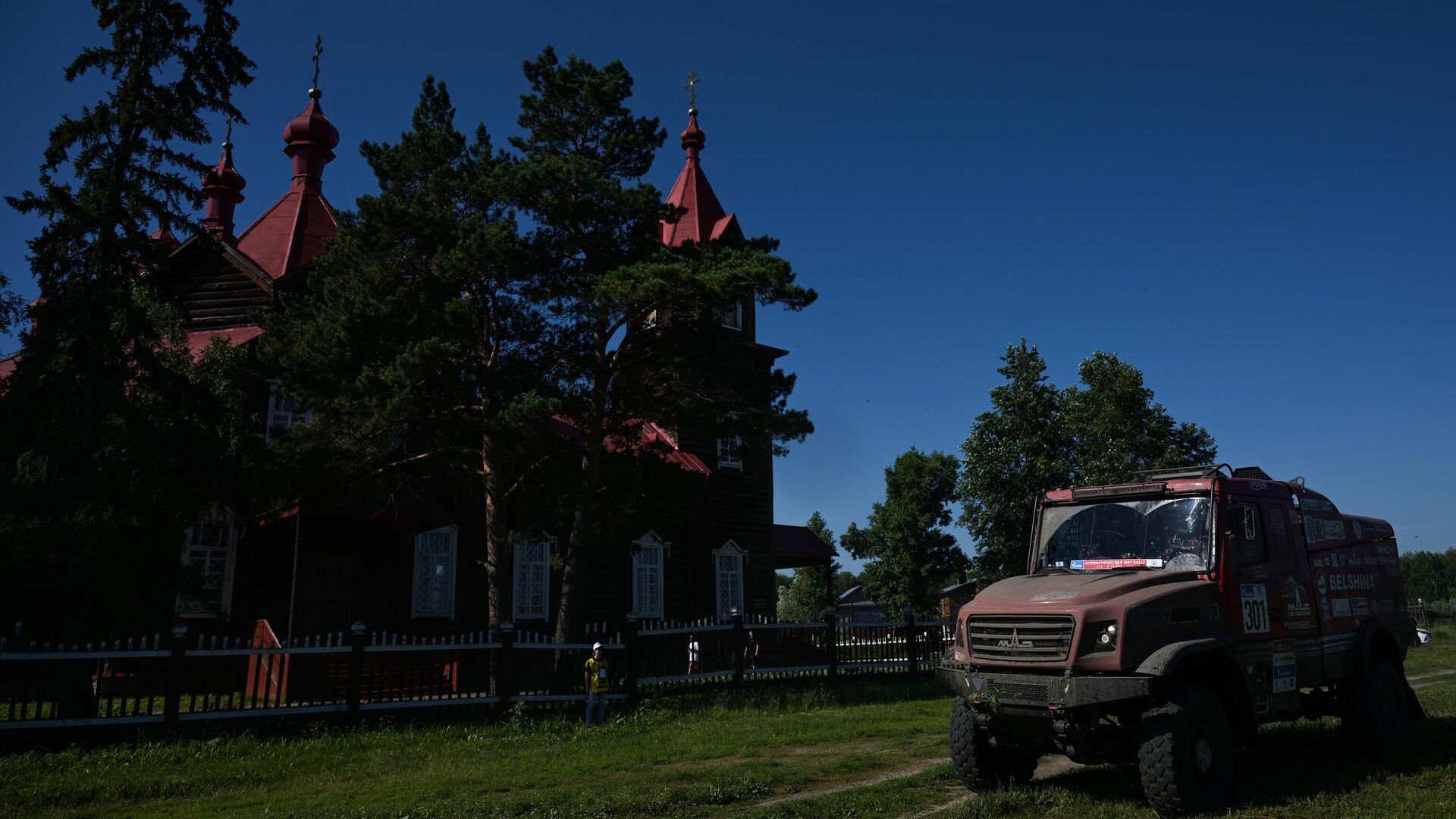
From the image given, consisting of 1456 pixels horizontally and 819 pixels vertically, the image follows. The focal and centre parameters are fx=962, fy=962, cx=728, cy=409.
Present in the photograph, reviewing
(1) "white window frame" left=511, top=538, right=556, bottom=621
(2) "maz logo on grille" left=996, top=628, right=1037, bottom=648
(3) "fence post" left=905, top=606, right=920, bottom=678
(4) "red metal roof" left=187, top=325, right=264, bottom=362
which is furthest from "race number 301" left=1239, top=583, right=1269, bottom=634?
(4) "red metal roof" left=187, top=325, right=264, bottom=362

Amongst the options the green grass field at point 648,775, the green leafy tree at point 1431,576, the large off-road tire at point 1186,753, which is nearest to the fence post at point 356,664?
the green grass field at point 648,775

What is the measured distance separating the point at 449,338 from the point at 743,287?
5104 millimetres

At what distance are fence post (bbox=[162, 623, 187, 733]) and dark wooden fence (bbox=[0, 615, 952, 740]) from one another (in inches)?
0.5

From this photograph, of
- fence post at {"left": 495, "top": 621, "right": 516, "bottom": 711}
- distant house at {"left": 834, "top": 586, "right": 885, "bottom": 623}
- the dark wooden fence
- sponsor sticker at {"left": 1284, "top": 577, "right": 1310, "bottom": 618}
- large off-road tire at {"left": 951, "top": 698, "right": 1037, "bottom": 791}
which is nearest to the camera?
large off-road tire at {"left": 951, "top": 698, "right": 1037, "bottom": 791}

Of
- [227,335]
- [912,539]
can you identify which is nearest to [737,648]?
[227,335]

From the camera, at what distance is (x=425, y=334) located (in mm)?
16719

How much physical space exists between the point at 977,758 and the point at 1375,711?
14.9ft

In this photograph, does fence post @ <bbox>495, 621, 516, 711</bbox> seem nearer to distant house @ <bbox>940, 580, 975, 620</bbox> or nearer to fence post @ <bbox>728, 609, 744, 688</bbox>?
fence post @ <bbox>728, 609, 744, 688</bbox>

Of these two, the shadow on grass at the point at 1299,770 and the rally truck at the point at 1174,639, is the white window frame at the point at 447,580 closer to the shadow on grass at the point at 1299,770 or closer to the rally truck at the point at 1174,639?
the rally truck at the point at 1174,639

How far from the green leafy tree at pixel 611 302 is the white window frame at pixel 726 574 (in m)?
9.33

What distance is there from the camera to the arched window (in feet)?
86.2

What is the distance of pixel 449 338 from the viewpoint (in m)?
16.4

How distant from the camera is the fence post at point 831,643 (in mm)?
18406

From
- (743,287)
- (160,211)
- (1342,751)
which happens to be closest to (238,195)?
(160,211)
